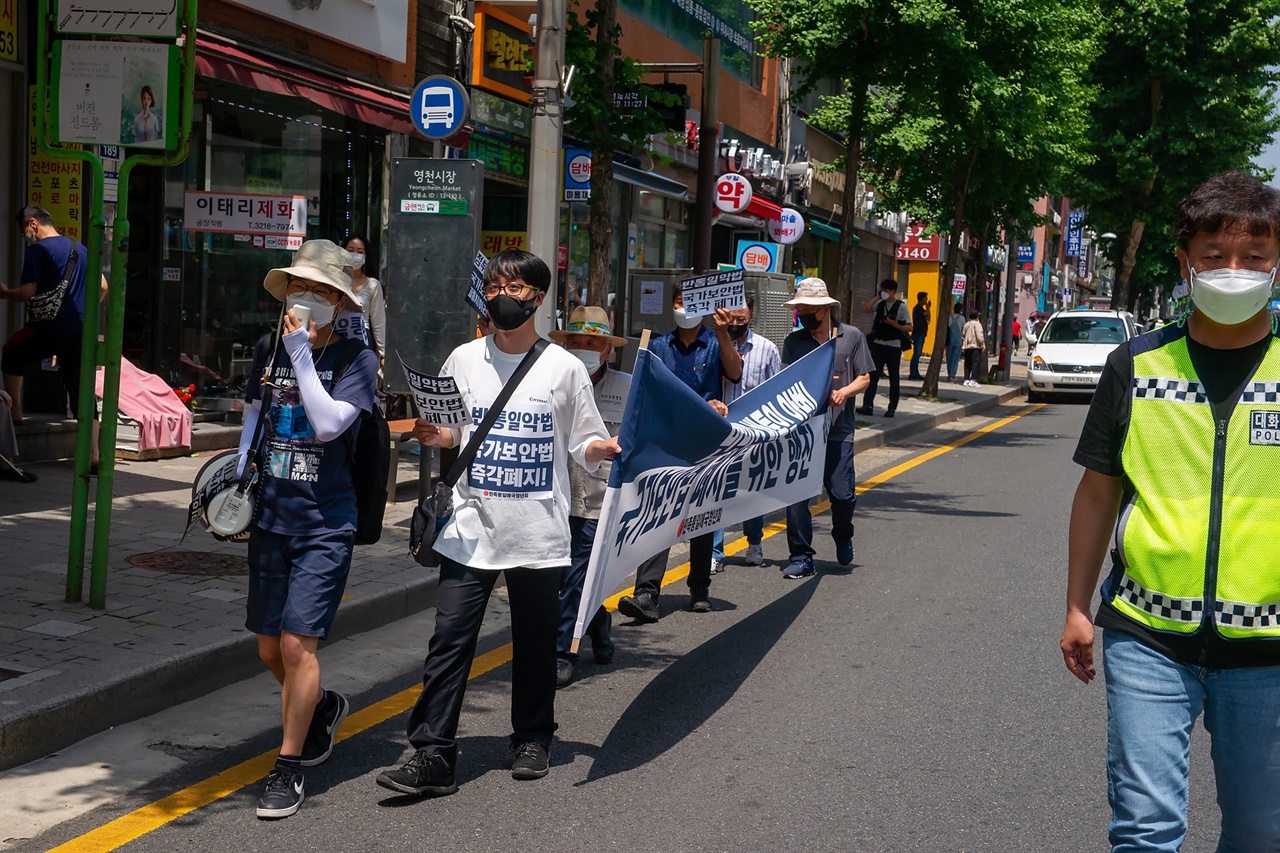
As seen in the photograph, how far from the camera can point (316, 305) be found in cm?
480

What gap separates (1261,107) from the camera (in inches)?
1654

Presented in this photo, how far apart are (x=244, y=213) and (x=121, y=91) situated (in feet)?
20.1

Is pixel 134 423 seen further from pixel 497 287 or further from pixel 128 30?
pixel 497 287

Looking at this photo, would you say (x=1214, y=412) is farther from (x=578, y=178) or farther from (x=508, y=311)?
(x=578, y=178)

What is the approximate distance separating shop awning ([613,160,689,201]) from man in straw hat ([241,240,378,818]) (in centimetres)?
1520

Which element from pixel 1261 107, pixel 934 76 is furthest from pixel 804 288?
pixel 1261 107

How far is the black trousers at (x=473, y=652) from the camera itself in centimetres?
496

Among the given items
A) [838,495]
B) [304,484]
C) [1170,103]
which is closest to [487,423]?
[304,484]

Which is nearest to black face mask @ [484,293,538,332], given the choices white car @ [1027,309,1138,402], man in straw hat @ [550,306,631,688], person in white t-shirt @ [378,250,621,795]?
person in white t-shirt @ [378,250,621,795]

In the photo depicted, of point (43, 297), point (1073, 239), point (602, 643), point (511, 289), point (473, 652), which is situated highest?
point (1073, 239)

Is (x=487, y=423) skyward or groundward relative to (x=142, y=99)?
groundward

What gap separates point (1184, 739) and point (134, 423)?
9.70 m

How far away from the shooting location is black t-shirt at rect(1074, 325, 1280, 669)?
314cm

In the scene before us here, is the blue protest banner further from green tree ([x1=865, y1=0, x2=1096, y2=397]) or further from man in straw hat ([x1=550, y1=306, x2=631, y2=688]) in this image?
green tree ([x1=865, y1=0, x2=1096, y2=397])
